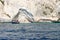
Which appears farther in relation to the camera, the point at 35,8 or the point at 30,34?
the point at 35,8

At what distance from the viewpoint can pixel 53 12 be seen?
235ft

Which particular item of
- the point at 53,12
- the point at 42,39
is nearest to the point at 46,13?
the point at 53,12

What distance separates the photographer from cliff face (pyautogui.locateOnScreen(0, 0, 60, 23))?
70.2 metres

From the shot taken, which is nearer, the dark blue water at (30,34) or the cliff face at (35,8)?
the dark blue water at (30,34)

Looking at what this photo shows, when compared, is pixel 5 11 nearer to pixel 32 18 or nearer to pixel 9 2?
pixel 9 2

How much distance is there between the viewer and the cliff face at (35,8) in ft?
230

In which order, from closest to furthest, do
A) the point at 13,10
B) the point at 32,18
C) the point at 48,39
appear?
the point at 48,39 → the point at 32,18 → the point at 13,10

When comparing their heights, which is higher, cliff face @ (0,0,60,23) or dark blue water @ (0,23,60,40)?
dark blue water @ (0,23,60,40)

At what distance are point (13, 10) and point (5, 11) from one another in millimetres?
2172

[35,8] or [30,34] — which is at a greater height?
[30,34]

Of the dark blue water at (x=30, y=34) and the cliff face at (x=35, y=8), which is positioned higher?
the dark blue water at (x=30, y=34)

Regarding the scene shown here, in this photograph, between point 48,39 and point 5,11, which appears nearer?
point 48,39

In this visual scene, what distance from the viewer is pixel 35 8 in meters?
73.0

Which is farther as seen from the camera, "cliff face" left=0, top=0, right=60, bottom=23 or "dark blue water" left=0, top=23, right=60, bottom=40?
"cliff face" left=0, top=0, right=60, bottom=23
